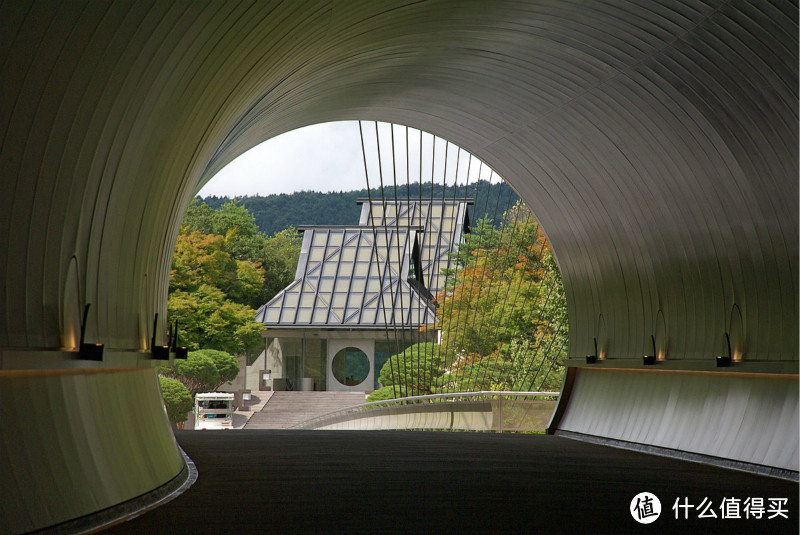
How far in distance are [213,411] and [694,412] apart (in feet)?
81.0

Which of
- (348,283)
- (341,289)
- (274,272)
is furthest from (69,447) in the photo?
(274,272)

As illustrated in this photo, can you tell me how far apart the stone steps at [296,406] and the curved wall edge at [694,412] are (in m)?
24.0

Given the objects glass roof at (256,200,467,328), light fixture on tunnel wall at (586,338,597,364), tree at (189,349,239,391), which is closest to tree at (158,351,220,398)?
tree at (189,349,239,391)

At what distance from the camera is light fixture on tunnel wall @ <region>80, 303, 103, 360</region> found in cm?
668

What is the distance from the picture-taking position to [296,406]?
141ft

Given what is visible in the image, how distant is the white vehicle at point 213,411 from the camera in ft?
116

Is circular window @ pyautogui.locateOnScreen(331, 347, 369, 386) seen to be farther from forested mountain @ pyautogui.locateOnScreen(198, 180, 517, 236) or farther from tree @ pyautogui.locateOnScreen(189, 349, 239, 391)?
forested mountain @ pyautogui.locateOnScreen(198, 180, 517, 236)

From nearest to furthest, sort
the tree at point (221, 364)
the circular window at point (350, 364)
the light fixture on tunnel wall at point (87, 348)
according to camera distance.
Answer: the light fixture on tunnel wall at point (87, 348) → the tree at point (221, 364) → the circular window at point (350, 364)

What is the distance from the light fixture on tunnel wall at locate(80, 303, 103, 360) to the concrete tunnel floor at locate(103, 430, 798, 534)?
118 cm

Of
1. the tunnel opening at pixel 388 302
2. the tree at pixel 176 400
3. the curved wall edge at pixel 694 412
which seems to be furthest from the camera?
the tree at pixel 176 400

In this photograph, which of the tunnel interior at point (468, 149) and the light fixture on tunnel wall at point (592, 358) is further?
the light fixture on tunnel wall at point (592, 358)

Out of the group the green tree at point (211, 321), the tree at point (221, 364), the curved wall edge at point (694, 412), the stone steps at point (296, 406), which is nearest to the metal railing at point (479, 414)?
the curved wall edge at point (694, 412)

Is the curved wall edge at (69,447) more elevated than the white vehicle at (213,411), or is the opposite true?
the curved wall edge at (69,447)

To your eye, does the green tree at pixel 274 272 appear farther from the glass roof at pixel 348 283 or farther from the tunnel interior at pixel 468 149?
the tunnel interior at pixel 468 149
